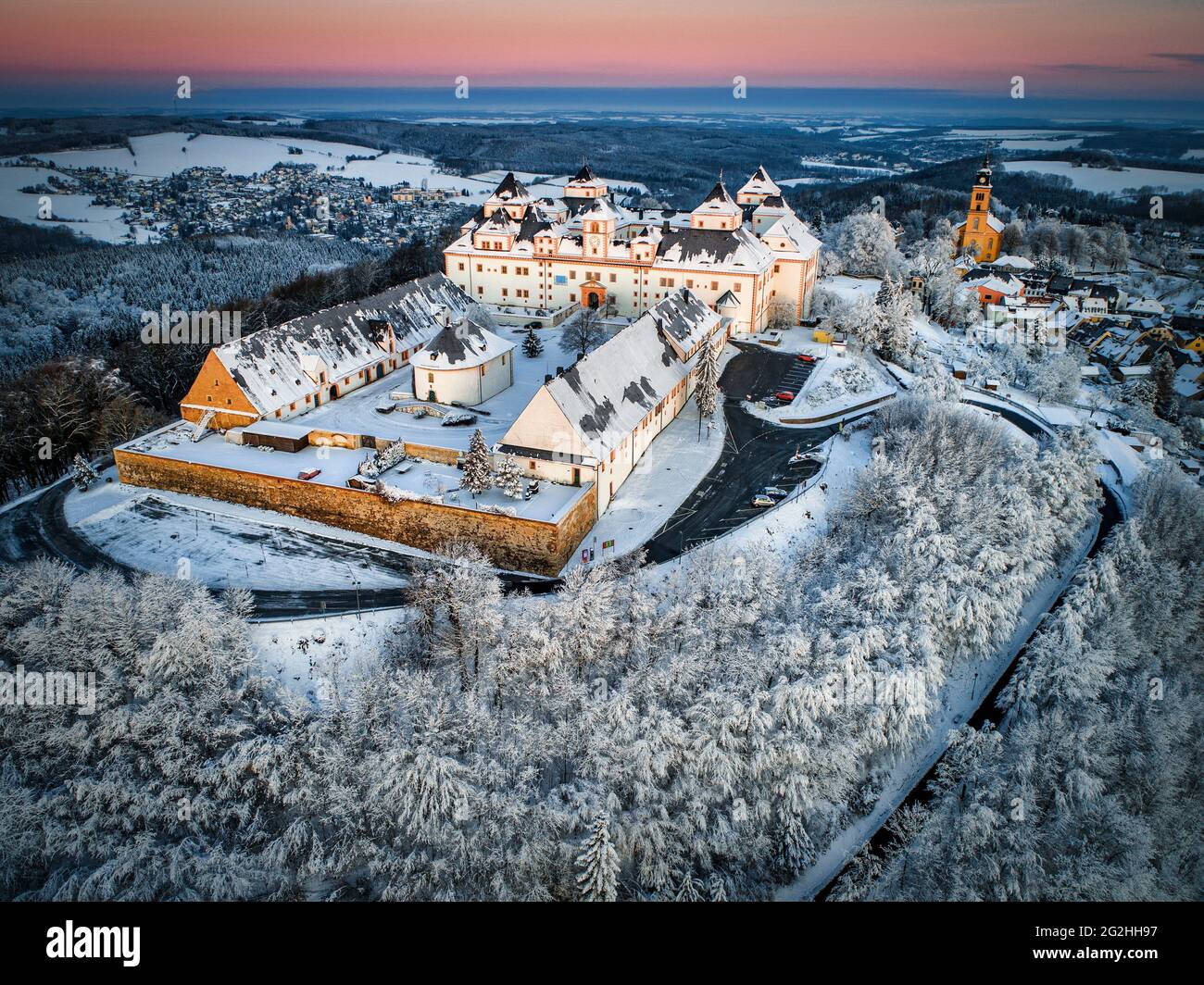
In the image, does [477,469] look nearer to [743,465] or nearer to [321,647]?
[321,647]

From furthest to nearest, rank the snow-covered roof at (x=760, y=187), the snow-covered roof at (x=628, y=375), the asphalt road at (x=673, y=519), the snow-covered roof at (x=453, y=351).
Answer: the snow-covered roof at (x=760, y=187), the snow-covered roof at (x=453, y=351), the snow-covered roof at (x=628, y=375), the asphalt road at (x=673, y=519)

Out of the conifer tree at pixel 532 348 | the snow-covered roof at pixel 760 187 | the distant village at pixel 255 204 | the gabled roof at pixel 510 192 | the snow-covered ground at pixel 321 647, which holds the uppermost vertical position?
the distant village at pixel 255 204

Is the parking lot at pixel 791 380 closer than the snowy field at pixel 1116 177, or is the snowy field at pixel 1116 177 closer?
the parking lot at pixel 791 380

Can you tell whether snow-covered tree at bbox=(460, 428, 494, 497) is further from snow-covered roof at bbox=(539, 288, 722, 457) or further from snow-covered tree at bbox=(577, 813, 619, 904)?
snow-covered tree at bbox=(577, 813, 619, 904)

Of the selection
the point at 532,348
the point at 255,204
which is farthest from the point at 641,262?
the point at 255,204

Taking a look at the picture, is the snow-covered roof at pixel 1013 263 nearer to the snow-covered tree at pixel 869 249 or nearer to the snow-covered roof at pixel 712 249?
the snow-covered tree at pixel 869 249

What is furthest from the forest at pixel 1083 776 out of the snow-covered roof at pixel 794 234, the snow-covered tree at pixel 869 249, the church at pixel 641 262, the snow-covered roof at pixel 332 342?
the snow-covered tree at pixel 869 249
